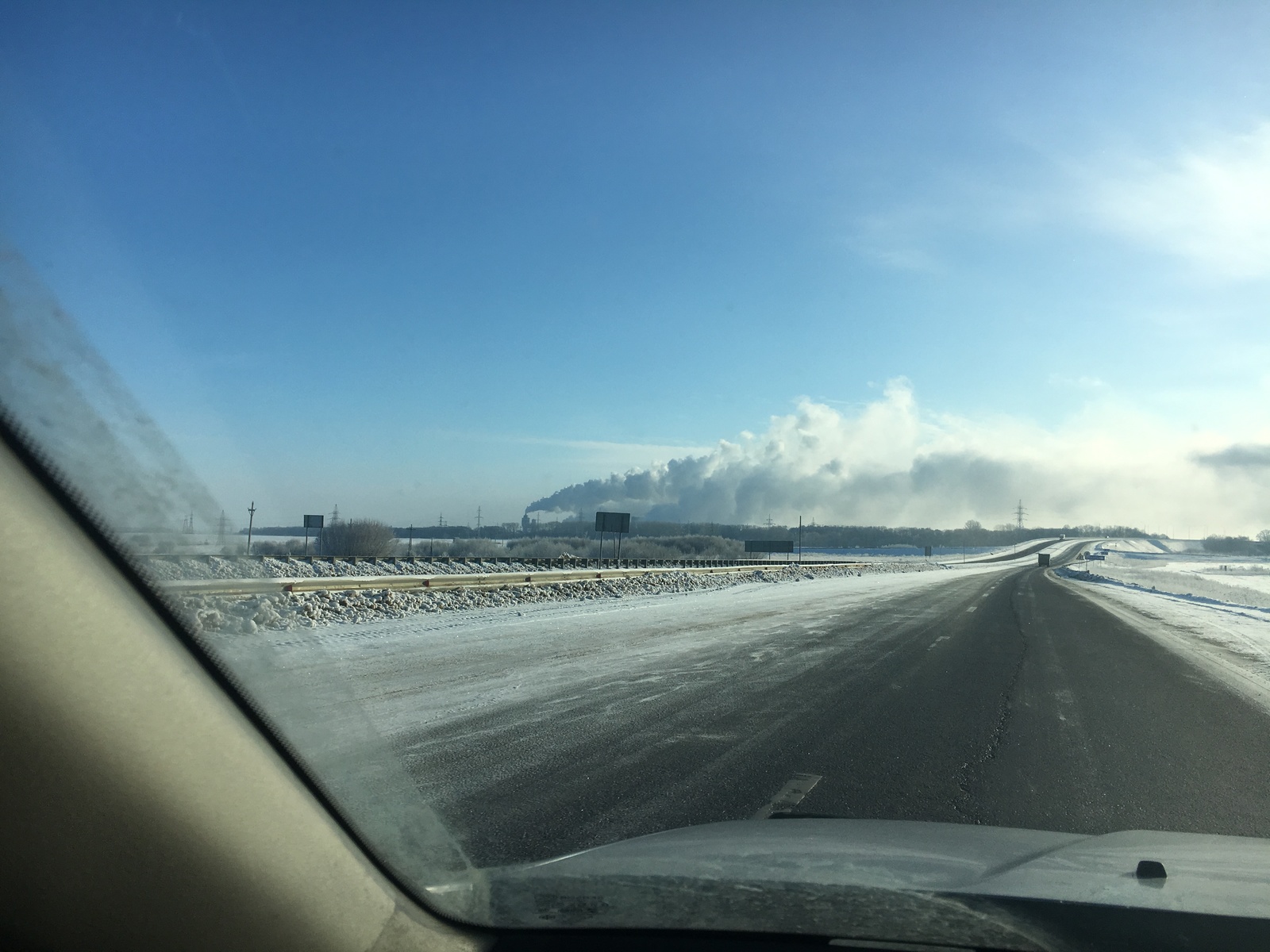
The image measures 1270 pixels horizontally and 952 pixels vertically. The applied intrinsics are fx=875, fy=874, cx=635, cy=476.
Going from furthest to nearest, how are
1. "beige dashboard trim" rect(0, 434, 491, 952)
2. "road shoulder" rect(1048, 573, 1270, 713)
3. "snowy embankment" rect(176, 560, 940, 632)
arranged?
"road shoulder" rect(1048, 573, 1270, 713) < "snowy embankment" rect(176, 560, 940, 632) < "beige dashboard trim" rect(0, 434, 491, 952)

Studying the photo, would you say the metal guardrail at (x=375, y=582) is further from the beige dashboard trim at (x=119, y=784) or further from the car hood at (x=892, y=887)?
the car hood at (x=892, y=887)

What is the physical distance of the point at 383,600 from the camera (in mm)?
19516

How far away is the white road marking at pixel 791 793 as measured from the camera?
5.52 m

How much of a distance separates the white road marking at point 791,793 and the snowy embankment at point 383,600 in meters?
3.10

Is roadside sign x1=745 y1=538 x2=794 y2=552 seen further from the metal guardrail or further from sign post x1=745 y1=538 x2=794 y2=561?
the metal guardrail

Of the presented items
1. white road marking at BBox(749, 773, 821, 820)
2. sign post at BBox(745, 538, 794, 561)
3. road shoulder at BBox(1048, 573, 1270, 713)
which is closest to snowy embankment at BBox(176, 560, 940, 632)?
white road marking at BBox(749, 773, 821, 820)

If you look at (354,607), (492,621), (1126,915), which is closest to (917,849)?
(1126,915)

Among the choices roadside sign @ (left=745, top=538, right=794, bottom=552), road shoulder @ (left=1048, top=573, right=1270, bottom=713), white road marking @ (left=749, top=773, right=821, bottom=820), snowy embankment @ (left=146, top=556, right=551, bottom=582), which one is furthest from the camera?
roadside sign @ (left=745, top=538, right=794, bottom=552)

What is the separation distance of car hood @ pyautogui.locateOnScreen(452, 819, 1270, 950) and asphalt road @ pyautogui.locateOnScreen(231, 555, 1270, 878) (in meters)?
1.69

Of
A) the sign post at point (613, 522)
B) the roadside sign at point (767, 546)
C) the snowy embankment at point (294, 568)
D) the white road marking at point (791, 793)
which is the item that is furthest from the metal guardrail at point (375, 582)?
the roadside sign at point (767, 546)

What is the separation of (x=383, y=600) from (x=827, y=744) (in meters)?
14.1

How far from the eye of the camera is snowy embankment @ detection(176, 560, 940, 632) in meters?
2.38

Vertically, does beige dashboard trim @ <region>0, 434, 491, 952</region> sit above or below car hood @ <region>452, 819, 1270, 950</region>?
above

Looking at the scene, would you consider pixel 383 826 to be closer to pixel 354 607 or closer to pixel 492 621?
pixel 492 621
